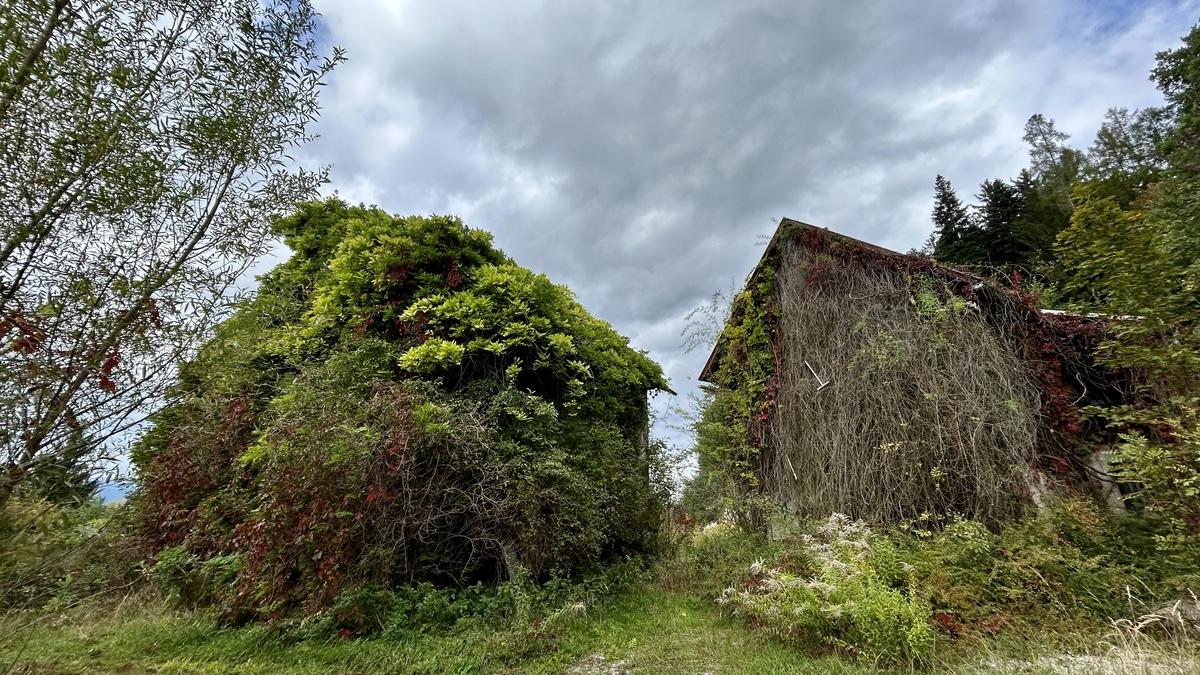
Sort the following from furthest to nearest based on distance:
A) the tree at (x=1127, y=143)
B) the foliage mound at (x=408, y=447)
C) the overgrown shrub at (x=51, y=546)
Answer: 1. the tree at (x=1127, y=143)
2. the foliage mound at (x=408, y=447)
3. the overgrown shrub at (x=51, y=546)

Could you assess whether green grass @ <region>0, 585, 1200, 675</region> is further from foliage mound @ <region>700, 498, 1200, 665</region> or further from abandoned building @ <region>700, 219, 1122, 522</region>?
abandoned building @ <region>700, 219, 1122, 522</region>

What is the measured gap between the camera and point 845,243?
788cm

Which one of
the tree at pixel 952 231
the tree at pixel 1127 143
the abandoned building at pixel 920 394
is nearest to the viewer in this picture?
the abandoned building at pixel 920 394

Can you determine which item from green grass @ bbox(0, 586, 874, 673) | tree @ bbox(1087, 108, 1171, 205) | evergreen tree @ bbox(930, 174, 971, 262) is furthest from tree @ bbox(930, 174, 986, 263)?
green grass @ bbox(0, 586, 874, 673)

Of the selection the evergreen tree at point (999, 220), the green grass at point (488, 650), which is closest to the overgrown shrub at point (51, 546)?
the green grass at point (488, 650)

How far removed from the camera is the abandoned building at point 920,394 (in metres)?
6.00

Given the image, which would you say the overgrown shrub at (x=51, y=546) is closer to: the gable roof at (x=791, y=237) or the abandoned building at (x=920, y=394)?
the abandoned building at (x=920, y=394)

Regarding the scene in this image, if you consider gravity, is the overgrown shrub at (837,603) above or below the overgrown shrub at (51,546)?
below

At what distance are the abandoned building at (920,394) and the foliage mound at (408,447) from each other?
9.99 ft

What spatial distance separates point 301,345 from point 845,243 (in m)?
9.21

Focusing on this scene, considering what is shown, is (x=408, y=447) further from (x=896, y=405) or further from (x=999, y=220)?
(x=999, y=220)

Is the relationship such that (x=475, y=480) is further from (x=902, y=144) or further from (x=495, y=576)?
(x=902, y=144)

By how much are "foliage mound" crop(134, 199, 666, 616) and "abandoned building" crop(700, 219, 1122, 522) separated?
3044mm

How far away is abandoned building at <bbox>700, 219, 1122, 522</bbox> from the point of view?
19.7ft
